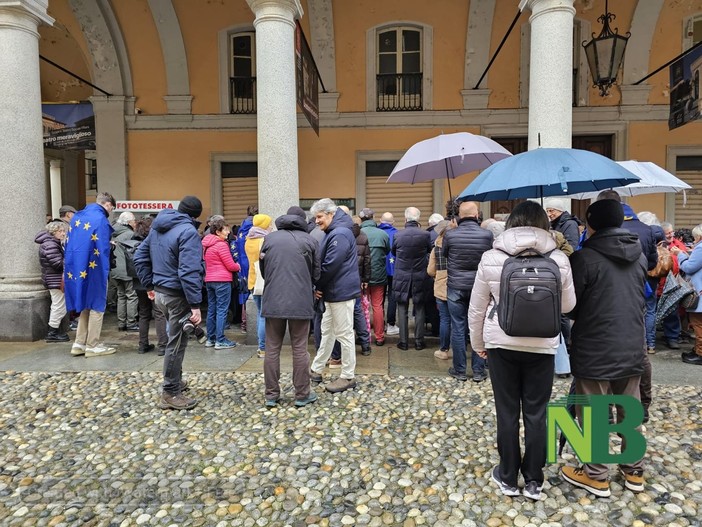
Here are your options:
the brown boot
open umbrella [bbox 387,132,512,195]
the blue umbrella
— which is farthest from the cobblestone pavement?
open umbrella [bbox 387,132,512,195]

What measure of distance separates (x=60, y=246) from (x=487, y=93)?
31.6 ft

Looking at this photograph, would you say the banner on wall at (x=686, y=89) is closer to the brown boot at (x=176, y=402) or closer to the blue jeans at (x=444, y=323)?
the blue jeans at (x=444, y=323)

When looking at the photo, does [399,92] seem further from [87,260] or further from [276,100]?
[87,260]

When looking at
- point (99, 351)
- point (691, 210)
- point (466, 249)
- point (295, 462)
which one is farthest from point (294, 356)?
point (691, 210)

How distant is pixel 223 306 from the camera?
6.54 metres

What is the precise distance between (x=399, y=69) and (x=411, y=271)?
737cm

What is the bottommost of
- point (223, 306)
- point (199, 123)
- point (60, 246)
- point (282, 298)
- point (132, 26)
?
point (223, 306)

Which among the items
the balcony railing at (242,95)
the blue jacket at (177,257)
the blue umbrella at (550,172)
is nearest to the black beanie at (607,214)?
the blue umbrella at (550,172)

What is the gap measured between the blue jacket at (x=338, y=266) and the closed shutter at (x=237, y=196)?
25.9 ft

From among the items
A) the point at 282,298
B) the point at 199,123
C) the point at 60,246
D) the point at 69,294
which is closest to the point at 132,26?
the point at 199,123

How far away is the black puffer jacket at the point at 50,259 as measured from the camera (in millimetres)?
6562

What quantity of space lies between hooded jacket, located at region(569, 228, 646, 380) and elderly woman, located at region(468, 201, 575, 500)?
155 millimetres

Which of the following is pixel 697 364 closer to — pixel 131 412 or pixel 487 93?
pixel 131 412

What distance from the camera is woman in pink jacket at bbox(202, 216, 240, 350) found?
6465mm
